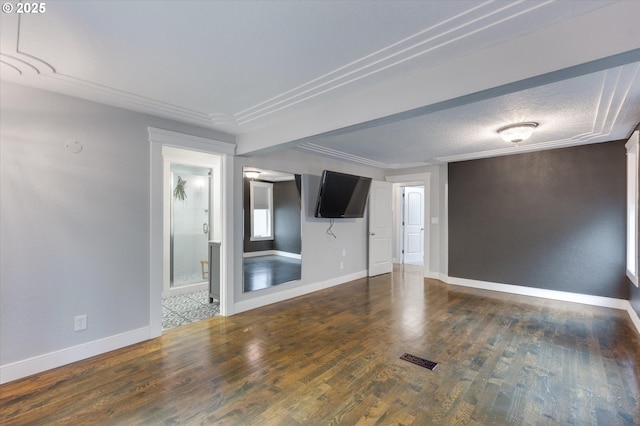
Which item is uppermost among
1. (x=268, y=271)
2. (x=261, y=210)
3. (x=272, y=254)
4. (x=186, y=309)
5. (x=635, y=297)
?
(x=261, y=210)

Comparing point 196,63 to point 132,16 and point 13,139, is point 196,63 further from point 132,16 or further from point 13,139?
point 13,139

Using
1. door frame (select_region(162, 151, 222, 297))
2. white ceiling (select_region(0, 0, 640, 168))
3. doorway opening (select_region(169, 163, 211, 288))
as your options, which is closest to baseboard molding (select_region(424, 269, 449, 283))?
white ceiling (select_region(0, 0, 640, 168))

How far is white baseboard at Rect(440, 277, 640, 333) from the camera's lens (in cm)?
396

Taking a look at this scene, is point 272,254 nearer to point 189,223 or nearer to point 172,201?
point 189,223

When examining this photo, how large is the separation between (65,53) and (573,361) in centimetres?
472

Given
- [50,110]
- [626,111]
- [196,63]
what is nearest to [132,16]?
[196,63]

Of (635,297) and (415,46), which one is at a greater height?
(415,46)

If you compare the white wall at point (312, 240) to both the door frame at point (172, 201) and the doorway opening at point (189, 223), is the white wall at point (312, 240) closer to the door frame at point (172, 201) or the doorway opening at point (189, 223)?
the doorway opening at point (189, 223)

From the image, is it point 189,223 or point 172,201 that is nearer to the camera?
point 172,201

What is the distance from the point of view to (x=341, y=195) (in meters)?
5.10

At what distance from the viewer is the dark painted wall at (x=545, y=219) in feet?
13.5

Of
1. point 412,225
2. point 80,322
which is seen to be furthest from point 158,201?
point 412,225

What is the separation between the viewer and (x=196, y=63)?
206 centimetres

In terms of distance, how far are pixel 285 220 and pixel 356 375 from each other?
2.61 m
